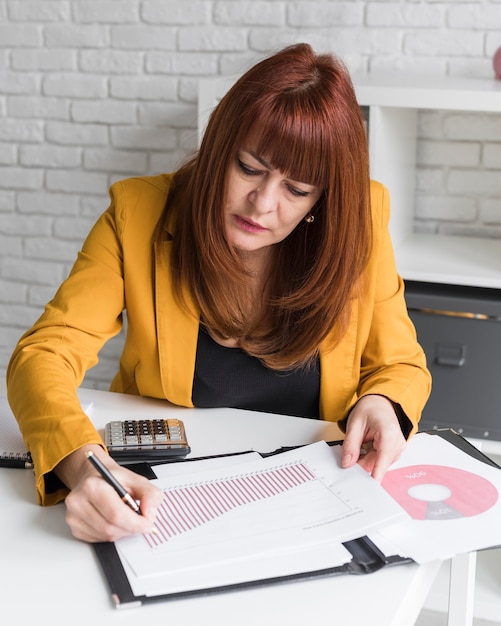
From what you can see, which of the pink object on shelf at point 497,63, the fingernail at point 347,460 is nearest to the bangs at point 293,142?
the fingernail at point 347,460

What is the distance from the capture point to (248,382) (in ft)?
5.14

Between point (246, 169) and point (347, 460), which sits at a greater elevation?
point (246, 169)

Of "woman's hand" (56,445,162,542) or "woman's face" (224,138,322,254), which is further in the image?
"woman's face" (224,138,322,254)

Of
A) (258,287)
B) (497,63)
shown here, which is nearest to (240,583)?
(258,287)

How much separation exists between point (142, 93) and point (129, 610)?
84.5 inches

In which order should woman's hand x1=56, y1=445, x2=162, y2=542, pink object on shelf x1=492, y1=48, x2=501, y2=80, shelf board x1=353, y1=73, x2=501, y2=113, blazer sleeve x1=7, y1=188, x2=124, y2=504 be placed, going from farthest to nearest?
pink object on shelf x1=492, y1=48, x2=501, y2=80 < shelf board x1=353, y1=73, x2=501, y2=113 < blazer sleeve x1=7, y1=188, x2=124, y2=504 < woman's hand x1=56, y1=445, x2=162, y2=542

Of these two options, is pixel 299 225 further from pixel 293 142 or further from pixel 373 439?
pixel 373 439

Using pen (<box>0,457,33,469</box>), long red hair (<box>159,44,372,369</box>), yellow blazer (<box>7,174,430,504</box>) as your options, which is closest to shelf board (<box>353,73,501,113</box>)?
yellow blazer (<box>7,174,430,504</box>)

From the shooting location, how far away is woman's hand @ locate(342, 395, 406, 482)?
122cm

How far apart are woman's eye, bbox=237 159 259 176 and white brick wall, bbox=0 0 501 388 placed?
47.7 inches

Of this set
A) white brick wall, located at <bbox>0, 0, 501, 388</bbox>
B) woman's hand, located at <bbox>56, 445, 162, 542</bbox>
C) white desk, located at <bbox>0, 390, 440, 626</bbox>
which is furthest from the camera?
white brick wall, located at <bbox>0, 0, 501, 388</bbox>

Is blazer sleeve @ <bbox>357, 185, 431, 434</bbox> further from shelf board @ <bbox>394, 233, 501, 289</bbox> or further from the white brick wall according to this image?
the white brick wall

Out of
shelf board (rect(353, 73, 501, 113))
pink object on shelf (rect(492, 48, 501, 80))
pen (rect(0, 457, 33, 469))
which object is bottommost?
pen (rect(0, 457, 33, 469))

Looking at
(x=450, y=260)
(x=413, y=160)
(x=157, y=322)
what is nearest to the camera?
(x=157, y=322)
